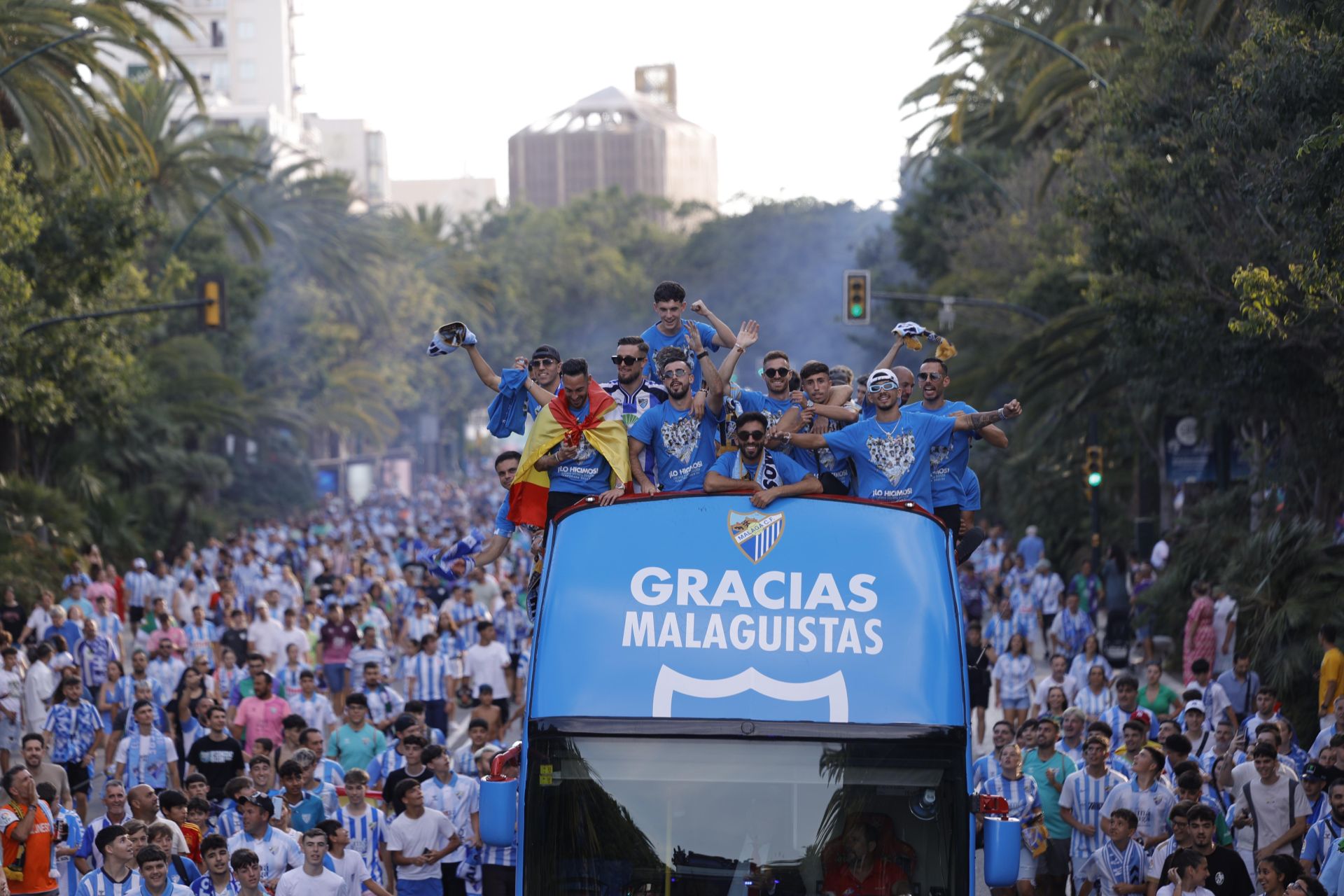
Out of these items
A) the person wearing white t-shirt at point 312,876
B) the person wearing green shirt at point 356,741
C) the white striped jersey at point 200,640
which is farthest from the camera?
the white striped jersey at point 200,640

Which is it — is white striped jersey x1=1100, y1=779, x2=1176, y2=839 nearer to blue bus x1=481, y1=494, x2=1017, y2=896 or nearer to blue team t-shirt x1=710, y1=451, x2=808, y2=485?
blue team t-shirt x1=710, y1=451, x2=808, y2=485

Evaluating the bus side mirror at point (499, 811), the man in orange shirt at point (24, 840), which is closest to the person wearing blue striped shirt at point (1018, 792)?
the bus side mirror at point (499, 811)

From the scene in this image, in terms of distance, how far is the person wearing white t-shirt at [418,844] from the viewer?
38.9 feet

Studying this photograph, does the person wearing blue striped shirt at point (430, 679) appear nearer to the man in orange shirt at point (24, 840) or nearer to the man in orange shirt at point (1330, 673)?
the man in orange shirt at point (24, 840)

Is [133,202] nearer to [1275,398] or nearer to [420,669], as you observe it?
[420,669]

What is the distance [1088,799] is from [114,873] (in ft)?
20.9

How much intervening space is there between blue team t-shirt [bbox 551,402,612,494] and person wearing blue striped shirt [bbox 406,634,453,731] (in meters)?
9.55

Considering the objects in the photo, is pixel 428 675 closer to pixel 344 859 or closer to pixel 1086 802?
pixel 344 859

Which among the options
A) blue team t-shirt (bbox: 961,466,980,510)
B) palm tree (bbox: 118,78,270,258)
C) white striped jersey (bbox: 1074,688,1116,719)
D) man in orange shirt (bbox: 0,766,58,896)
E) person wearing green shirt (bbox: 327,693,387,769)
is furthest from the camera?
palm tree (bbox: 118,78,270,258)

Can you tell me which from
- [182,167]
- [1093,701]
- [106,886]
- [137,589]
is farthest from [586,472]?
[182,167]

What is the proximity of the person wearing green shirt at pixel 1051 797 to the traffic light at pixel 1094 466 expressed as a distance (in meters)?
17.2

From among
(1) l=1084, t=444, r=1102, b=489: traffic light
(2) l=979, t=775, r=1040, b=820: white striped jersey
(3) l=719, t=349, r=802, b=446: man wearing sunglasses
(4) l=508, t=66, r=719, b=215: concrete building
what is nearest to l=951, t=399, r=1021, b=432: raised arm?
(3) l=719, t=349, r=802, b=446: man wearing sunglasses

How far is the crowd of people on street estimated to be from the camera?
959 cm

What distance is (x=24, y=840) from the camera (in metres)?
11.7
